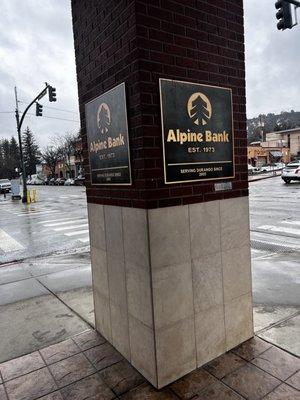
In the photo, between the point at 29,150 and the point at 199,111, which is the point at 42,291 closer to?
the point at 199,111

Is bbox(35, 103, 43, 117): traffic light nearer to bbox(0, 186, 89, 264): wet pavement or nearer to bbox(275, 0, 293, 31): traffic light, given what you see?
bbox(0, 186, 89, 264): wet pavement

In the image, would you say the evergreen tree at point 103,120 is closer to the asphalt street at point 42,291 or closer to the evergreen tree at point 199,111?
the evergreen tree at point 199,111

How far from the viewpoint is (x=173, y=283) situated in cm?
312

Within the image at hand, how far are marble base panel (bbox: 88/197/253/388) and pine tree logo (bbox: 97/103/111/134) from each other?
80cm

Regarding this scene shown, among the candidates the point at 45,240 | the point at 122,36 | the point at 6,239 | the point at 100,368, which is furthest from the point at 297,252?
the point at 6,239

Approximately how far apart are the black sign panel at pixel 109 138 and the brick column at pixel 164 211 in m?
0.10

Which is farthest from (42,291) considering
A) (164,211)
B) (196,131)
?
(196,131)

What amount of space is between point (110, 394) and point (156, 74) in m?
2.76

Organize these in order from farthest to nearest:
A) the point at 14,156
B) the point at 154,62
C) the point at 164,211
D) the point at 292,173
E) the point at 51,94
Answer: the point at 14,156
the point at 292,173
the point at 51,94
the point at 164,211
the point at 154,62

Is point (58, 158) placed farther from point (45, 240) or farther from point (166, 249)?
point (166, 249)

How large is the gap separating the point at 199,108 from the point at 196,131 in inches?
8.6

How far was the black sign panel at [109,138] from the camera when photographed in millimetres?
3153

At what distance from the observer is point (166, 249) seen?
306 centimetres

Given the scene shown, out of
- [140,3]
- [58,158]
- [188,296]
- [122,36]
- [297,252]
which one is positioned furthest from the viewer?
[58,158]
